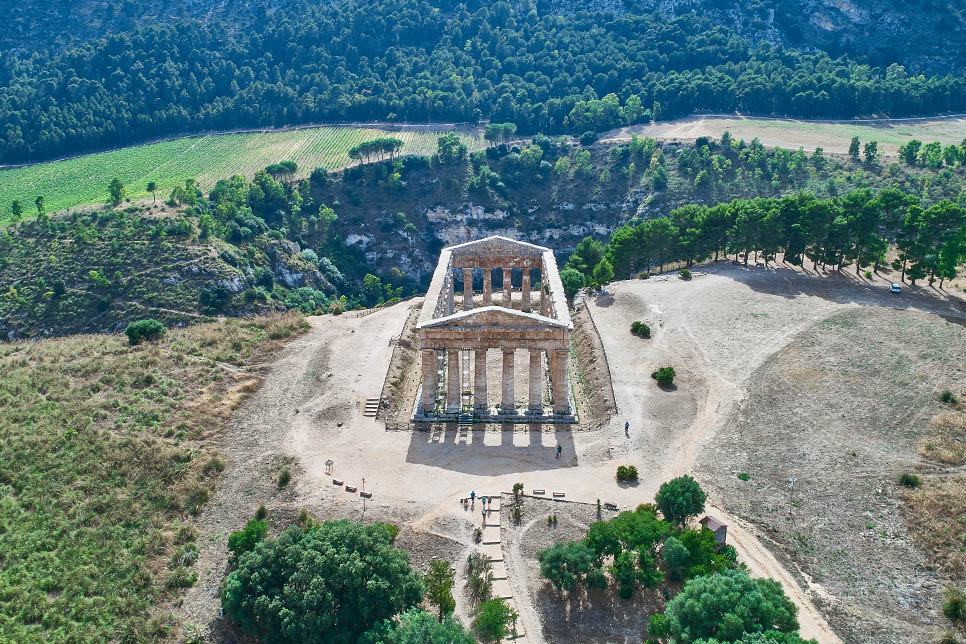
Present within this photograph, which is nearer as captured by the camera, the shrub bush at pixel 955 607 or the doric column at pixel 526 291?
the shrub bush at pixel 955 607

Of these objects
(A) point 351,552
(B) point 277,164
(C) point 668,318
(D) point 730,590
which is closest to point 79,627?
(A) point 351,552

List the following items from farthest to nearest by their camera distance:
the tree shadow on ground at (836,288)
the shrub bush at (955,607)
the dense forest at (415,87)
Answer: the dense forest at (415,87) → the tree shadow on ground at (836,288) → the shrub bush at (955,607)

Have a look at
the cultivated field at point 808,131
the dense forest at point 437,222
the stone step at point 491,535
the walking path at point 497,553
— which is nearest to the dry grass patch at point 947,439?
the walking path at point 497,553

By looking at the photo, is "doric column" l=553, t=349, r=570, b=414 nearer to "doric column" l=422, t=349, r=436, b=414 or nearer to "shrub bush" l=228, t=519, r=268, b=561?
"doric column" l=422, t=349, r=436, b=414

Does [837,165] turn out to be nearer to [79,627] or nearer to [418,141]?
[418,141]

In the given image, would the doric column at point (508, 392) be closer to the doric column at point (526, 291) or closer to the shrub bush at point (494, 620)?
the doric column at point (526, 291)

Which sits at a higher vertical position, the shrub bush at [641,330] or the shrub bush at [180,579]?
the shrub bush at [641,330]

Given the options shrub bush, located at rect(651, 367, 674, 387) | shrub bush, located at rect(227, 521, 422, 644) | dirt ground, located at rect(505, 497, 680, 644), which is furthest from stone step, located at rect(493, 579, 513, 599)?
shrub bush, located at rect(651, 367, 674, 387)
